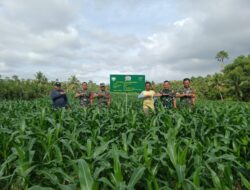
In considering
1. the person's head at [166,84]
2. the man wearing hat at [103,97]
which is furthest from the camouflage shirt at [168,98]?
the man wearing hat at [103,97]

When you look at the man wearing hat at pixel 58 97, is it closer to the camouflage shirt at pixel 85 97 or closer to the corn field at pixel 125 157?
the camouflage shirt at pixel 85 97

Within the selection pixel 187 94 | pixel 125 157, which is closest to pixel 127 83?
pixel 187 94

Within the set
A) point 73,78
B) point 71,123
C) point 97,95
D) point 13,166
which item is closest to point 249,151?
point 71,123

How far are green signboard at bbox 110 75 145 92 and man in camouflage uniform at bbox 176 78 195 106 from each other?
6.64ft

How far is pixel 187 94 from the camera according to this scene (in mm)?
8492

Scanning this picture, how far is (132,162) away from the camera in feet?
11.1

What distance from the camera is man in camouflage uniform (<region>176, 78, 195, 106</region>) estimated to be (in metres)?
8.46

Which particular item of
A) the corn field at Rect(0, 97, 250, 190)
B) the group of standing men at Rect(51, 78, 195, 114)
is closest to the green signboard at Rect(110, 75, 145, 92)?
the group of standing men at Rect(51, 78, 195, 114)

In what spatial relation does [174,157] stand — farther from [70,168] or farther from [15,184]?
[15,184]

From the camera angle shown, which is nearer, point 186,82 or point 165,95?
point 186,82

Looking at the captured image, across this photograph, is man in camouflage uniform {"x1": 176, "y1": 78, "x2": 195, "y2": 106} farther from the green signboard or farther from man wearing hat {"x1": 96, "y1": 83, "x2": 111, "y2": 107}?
man wearing hat {"x1": 96, "y1": 83, "x2": 111, "y2": 107}

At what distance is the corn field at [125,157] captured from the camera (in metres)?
2.90

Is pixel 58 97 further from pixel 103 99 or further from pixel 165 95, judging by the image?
pixel 165 95

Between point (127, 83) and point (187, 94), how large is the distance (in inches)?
100
